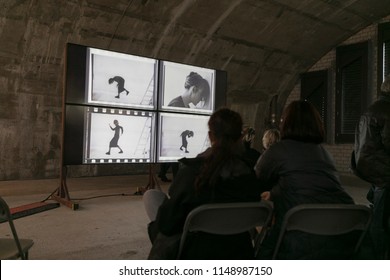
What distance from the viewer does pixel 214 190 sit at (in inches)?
53.6

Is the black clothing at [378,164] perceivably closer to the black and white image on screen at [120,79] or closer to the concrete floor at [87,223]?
the concrete floor at [87,223]

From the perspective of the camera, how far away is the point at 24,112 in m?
5.64

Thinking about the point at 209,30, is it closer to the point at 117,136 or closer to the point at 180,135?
the point at 180,135

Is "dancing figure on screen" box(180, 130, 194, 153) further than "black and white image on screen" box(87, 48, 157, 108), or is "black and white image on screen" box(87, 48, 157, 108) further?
"dancing figure on screen" box(180, 130, 194, 153)

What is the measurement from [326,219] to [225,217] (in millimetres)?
452

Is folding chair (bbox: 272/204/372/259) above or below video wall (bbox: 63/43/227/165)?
below

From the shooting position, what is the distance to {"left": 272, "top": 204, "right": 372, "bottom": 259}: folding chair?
137 cm

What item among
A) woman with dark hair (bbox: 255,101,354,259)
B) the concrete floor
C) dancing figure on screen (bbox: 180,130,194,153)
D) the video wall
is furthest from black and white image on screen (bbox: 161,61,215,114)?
woman with dark hair (bbox: 255,101,354,259)

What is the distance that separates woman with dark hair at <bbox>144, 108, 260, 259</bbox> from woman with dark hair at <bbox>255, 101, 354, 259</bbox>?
148 millimetres

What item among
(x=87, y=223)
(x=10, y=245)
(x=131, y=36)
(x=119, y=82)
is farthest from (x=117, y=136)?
(x=131, y=36)

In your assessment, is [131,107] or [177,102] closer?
[131,107]

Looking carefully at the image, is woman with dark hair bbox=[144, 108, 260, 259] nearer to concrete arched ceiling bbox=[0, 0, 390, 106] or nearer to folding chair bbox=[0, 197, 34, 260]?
folding chair bbox=[0, 197, 34, 260]

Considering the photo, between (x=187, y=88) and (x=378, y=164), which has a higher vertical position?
(x=187, y=88)
